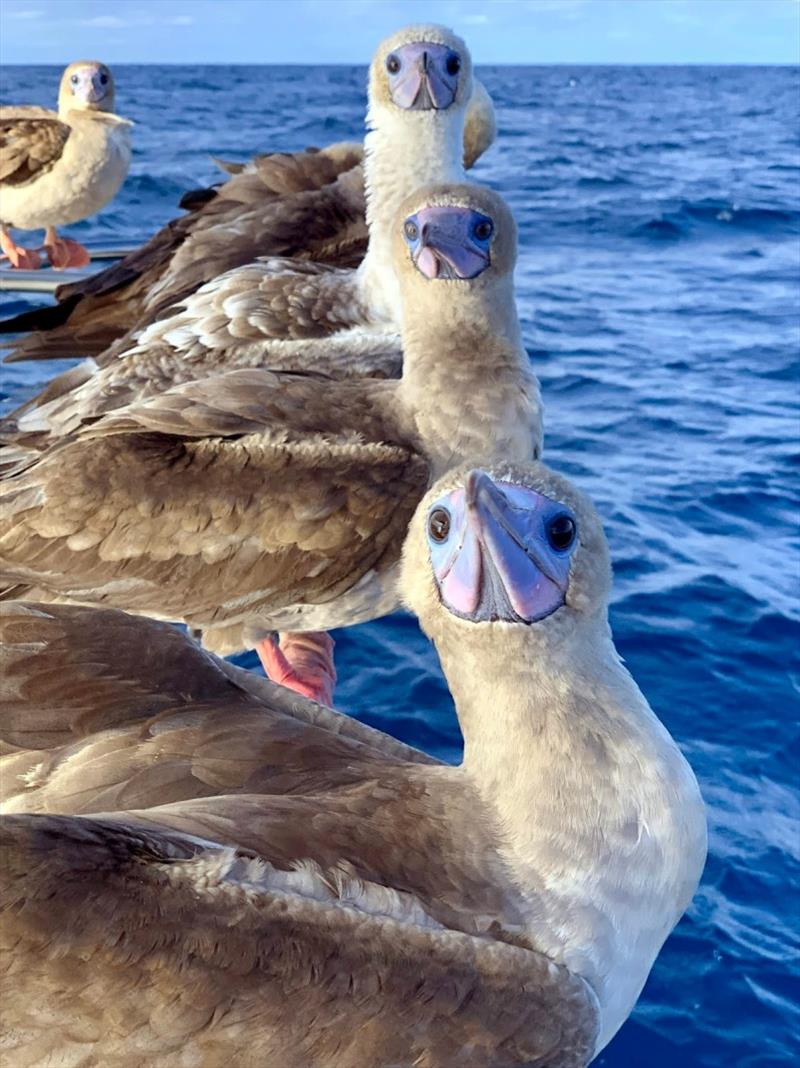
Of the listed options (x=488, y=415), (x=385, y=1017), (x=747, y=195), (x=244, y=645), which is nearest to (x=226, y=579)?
(x=244, y=645)

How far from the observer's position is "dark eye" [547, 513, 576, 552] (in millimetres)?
3096

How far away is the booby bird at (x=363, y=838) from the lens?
2359 mm

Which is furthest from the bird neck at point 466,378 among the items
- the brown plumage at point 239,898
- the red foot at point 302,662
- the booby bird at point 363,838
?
the brown plumage at point 239,898

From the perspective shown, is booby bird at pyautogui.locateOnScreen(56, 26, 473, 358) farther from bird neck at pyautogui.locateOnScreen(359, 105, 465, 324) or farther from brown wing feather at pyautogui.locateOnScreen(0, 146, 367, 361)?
brown wing feather at pyautogui.locateOnScreen(0, 146, 367, 361)

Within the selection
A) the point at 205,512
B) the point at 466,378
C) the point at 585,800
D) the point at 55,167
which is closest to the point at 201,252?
the point at 466,378

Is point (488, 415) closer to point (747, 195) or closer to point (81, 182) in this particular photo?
point (81, 182)

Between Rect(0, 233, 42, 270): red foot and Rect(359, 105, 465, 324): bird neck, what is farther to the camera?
Rect(0, 233, 42, 270): red foot

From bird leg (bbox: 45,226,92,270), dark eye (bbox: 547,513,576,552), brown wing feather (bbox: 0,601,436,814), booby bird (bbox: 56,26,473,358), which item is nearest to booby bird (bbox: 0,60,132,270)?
bird leg (bbox: 45,226,92,270)

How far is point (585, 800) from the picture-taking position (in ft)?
9.84

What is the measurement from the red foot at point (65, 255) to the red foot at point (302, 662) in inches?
204

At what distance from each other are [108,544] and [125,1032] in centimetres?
228

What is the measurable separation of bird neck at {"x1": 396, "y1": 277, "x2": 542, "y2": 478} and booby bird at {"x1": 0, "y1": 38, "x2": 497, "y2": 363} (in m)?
1.36

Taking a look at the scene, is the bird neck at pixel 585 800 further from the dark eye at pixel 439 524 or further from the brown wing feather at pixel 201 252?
the brown wing feather at pixel 201 252

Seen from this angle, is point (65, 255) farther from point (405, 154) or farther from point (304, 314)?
point (304, 314)
